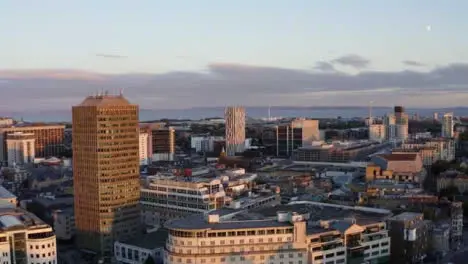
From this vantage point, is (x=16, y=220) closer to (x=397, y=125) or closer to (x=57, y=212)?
(x=57, y=212)

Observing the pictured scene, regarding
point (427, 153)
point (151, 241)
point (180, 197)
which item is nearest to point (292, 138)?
point (427, 153)

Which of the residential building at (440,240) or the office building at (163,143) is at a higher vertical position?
the office building at (163,143)

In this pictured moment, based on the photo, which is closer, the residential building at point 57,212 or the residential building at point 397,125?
the residential building at point 57,212

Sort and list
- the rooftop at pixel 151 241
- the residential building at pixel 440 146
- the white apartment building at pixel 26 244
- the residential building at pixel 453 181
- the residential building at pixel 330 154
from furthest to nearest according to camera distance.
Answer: the residential building at pixel 440 146
the residential building at pixel 330 154
the residential building at pixel 453 181
the rooftop at pixel 151 241
the white apartment building at pixel 26 244

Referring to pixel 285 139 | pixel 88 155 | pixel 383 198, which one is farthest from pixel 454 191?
pixel 285 139

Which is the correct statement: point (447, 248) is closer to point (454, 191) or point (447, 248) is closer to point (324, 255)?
point (324, 255)

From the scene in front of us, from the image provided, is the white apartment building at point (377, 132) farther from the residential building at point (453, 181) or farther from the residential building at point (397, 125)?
the residential building at point (453, 181)

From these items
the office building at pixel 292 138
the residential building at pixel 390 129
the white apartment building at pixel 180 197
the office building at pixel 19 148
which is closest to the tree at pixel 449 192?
the white apartment building at pixel 180 197
